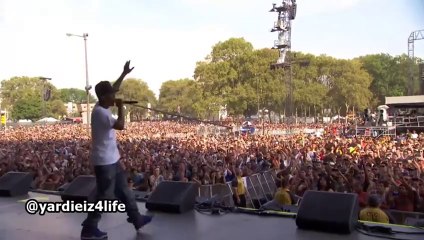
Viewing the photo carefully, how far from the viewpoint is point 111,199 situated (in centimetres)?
394

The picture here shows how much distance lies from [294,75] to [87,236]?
5680cm

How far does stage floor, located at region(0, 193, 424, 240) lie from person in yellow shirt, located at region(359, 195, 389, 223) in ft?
2.56

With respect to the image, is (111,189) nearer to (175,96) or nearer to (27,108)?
(175,96)

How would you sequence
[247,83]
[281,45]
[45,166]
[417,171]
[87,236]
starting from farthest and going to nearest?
[247,83] < [281,45] < [45,166] < [417,171] < [87,236]

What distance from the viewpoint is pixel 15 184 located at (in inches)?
249

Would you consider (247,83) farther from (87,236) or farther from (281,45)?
(87,236)

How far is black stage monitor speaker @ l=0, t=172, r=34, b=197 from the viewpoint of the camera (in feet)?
20.6

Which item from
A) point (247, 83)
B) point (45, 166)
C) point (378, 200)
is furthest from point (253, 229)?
point (247, 83)

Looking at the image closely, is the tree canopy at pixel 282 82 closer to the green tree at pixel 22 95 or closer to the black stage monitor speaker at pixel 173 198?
the green tree at pixel 22 95

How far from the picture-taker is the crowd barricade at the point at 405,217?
4625 millimetres

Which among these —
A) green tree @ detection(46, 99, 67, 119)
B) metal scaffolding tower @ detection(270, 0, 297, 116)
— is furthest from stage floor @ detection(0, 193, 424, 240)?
green tree @ detection(46, 99, 67, 119)

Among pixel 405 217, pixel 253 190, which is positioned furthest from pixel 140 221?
pixel 253 190

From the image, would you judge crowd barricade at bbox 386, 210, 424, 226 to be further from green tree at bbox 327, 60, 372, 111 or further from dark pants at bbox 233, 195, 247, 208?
green tree at bbox 327, 60, 372, 111

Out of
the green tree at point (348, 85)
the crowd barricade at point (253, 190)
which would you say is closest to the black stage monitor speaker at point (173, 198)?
the crowd barricade at point (253, 190)
